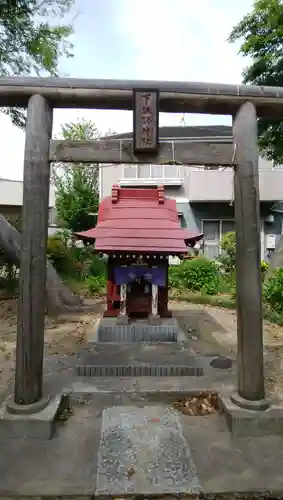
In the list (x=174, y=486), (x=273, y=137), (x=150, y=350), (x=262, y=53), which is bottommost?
(x=174, y=486)

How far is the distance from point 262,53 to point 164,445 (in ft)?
40.6

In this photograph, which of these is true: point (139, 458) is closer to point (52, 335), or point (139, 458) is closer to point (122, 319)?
point (122, 319)

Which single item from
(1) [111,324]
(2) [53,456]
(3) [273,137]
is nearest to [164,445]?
(2) [53,456]

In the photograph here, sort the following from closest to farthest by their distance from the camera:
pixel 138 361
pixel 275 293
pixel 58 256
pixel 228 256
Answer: pixel 138 361 < pixel 275 293 < pixel 58 256 < pixel 228 256

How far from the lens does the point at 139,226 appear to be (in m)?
7.25

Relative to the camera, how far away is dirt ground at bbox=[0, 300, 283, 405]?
248 inches

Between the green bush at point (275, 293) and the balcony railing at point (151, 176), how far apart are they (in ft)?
25.2

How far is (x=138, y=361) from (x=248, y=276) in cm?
260

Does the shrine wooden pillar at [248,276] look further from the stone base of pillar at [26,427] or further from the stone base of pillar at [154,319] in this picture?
the stone base of pillar at [154,319]

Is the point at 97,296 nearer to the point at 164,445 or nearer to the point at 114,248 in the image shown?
the point at 114,248

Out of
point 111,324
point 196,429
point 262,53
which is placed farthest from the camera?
point 262,53

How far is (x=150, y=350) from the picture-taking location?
6398 millimetres

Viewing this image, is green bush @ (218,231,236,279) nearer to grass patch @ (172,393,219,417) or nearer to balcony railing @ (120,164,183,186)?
balcony railing @ (120,164,183,186)

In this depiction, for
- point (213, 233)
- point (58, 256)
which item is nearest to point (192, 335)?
point (58, 256)
